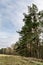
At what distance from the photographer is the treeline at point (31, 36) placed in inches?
1373

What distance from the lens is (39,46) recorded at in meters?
36.2

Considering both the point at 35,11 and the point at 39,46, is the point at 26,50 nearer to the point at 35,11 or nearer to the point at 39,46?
the point at 39,46

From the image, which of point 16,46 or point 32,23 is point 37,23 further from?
point 16,46

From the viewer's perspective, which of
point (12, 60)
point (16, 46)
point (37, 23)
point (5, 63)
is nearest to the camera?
point (5, 63)

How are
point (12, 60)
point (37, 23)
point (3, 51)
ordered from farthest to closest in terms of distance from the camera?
point (3, 51)
point (37, 23)
point (12, 60)

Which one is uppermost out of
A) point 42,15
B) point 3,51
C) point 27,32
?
point 42,15

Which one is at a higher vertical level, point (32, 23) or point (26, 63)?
point (32, 23)

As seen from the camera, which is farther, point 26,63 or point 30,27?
point 30,27

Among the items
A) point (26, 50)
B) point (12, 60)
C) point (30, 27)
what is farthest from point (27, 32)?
point (12, 60)

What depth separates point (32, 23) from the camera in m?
35.2

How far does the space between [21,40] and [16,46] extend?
11.8 feet

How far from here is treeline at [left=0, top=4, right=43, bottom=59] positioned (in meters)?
34.9

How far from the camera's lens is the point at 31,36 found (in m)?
33.9

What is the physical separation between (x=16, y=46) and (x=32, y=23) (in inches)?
330
